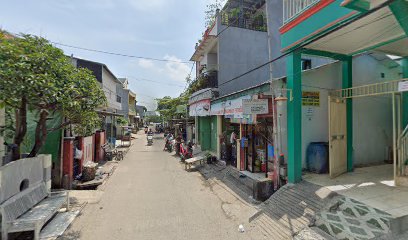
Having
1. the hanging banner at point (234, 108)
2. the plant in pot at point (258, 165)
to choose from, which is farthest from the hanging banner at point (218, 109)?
the plant in pot at point (258, 165)

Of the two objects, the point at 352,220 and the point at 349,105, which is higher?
the point at 349,105

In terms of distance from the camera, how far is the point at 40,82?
5234 mm

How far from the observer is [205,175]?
447 inches

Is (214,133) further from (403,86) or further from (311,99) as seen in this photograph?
(403,86)

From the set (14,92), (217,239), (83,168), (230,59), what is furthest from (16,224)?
(230,59)

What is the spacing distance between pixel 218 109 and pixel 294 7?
21.4ft

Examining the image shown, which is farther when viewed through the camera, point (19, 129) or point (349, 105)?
point (349, 105)

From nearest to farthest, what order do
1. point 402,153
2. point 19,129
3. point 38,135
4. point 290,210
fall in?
1. point 290,210
2. point 402,153
3. point 19,129
4. point 38,135

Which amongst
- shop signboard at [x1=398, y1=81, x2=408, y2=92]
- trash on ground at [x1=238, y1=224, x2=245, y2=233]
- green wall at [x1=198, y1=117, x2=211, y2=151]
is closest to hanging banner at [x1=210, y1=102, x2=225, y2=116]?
green wall at [x1=198, y1=117, x2=211, y2=151]

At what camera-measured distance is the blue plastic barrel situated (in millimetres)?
7445

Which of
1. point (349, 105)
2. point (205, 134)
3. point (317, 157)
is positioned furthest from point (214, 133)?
point (349, 105)

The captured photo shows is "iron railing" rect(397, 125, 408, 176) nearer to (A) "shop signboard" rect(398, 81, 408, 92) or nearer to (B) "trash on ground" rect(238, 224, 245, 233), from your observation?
(A) "shop signboard" rect(398, 81, 408, 92)

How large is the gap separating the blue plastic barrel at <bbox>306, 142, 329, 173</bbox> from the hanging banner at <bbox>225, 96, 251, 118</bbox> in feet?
9.31

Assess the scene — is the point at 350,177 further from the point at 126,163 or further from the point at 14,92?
the point at 126,163
